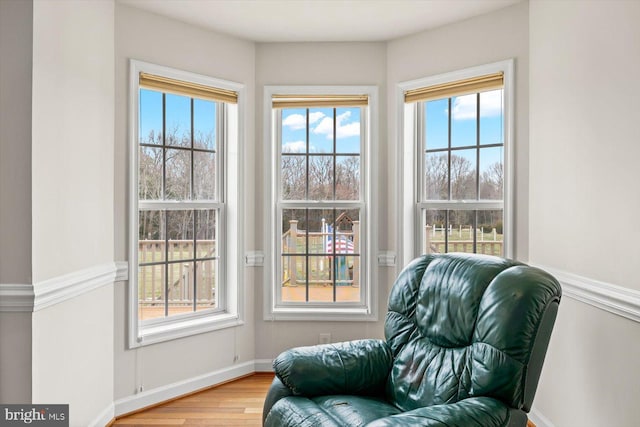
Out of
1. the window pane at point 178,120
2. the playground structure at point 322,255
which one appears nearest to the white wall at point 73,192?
the window pane at point 178,120

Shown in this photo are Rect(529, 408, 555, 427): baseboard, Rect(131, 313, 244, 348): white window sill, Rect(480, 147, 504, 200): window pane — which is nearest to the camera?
Rect(529, 408, 555, 427): baseboard

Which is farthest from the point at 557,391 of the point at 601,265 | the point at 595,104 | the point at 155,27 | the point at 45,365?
the point at 155,27

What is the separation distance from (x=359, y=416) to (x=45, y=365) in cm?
144

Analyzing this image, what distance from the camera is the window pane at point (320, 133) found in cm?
382

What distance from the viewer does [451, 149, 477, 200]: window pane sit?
11.1 feet

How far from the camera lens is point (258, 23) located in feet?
11.0

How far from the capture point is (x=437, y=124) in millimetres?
3574

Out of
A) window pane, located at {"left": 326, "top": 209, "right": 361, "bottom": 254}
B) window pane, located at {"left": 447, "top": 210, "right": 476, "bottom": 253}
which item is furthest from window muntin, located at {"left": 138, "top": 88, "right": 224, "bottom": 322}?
window pane, located at {"left": 447, "top": 210, "right": 476, "bottom": 253}

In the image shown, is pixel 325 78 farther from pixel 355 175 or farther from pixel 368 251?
pixel 368 251

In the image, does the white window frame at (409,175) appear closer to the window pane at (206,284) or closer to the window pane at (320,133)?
the window pane at (320,133)

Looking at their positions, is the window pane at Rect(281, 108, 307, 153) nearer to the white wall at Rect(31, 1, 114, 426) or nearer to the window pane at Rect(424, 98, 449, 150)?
the window pane at Rect(424, 98, 449, 150)

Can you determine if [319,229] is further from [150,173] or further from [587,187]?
[587,187]

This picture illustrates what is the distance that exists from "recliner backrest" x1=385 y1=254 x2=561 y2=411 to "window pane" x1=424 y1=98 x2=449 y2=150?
1379mm

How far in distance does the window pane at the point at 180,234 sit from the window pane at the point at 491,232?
2071mm
